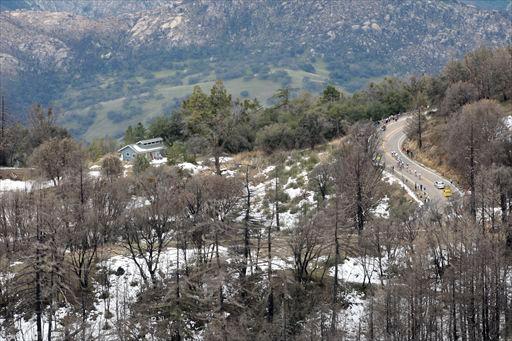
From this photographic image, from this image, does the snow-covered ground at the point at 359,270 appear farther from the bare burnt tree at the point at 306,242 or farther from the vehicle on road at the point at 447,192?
the vehicle on road at the point at 447,192

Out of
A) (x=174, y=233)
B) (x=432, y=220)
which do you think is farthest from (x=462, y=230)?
(x=174, y=233)

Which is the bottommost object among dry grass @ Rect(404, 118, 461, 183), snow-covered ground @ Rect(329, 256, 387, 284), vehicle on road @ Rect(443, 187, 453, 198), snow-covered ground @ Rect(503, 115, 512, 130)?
snow-covered ground @ Rect(329, 256, 387, 284)

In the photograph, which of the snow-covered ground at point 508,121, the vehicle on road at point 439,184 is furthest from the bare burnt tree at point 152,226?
the snow-covered ground at point 508,121

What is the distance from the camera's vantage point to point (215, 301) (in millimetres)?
35781

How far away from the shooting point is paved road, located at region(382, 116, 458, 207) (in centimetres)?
5411

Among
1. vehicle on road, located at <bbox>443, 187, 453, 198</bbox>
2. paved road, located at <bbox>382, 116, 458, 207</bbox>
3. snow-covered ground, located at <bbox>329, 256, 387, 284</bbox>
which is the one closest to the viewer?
snow-covered ground, located at <bbox>329, 256, 387, 284</bbox>

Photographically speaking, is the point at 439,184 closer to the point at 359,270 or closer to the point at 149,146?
the point at 359,270

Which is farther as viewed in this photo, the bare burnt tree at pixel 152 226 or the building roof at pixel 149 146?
the building roof at pixel 149 146

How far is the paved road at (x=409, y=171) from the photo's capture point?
2130 inches

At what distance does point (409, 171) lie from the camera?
61.0m

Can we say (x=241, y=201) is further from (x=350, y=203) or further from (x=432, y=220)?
(x=432, y=220)

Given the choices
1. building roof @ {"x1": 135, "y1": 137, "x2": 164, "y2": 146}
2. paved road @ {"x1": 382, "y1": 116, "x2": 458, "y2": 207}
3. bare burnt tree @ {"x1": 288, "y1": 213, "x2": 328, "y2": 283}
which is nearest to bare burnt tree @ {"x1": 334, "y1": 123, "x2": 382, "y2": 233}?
bare burnt tree @ {"x1": 288, "y1": 213, "x2": 328, "y2": 283}

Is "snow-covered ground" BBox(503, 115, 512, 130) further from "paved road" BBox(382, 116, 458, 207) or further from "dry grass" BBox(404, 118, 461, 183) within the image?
"paved road" BBox(382, 116, 458, 207)

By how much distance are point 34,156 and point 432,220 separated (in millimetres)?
35730
